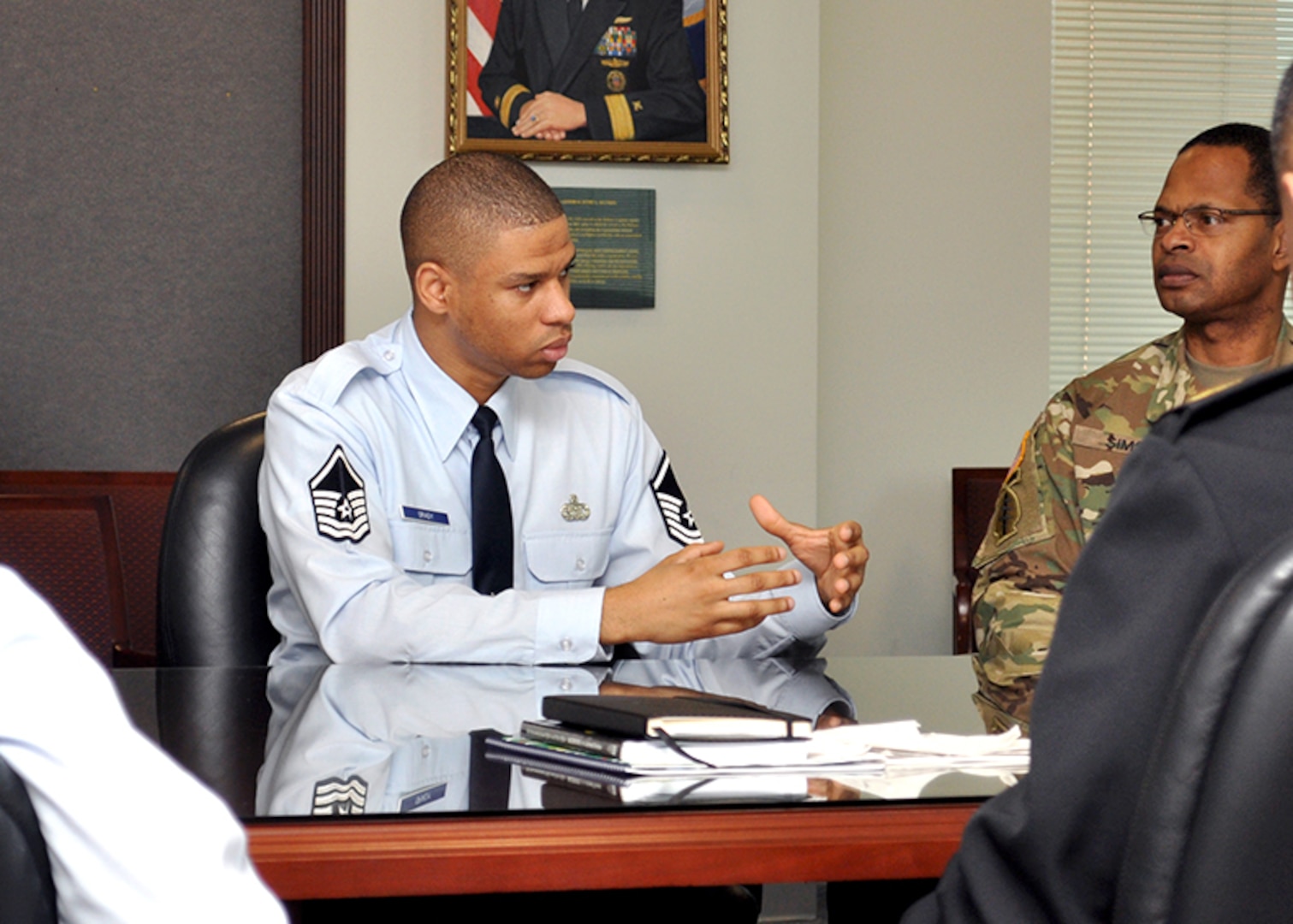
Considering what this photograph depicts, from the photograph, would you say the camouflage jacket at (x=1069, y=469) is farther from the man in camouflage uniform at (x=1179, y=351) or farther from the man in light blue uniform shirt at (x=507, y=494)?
the man in light blue uniform shirt at (x=507, y=494)

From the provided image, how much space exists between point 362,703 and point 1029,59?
3.12 m

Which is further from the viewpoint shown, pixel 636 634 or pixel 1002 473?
pixel 1002 473

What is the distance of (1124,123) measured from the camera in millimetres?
4094

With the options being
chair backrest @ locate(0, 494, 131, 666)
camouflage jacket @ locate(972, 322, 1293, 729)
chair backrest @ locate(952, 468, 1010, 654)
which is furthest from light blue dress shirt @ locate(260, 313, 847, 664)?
chair backrest @ locate(952, 468, 1010, 654)

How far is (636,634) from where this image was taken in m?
1.76

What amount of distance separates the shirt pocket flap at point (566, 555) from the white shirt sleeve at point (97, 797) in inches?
63.3

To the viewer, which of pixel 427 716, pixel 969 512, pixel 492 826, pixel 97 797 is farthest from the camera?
pixel 969 512

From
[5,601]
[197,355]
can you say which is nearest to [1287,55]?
[197,355]

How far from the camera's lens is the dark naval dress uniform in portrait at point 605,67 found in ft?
10.7

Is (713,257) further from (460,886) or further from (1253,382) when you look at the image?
(1253,382)

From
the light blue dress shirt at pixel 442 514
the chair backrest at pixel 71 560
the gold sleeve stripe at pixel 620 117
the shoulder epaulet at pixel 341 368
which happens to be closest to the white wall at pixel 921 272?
the gold sleeve stripe at pixel 620 117

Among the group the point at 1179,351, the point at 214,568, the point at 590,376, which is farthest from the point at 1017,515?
the point at 214,568

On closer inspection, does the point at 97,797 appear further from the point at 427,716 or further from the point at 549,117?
Answer: the point at 549,117

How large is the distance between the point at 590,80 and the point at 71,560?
5.31 ft
